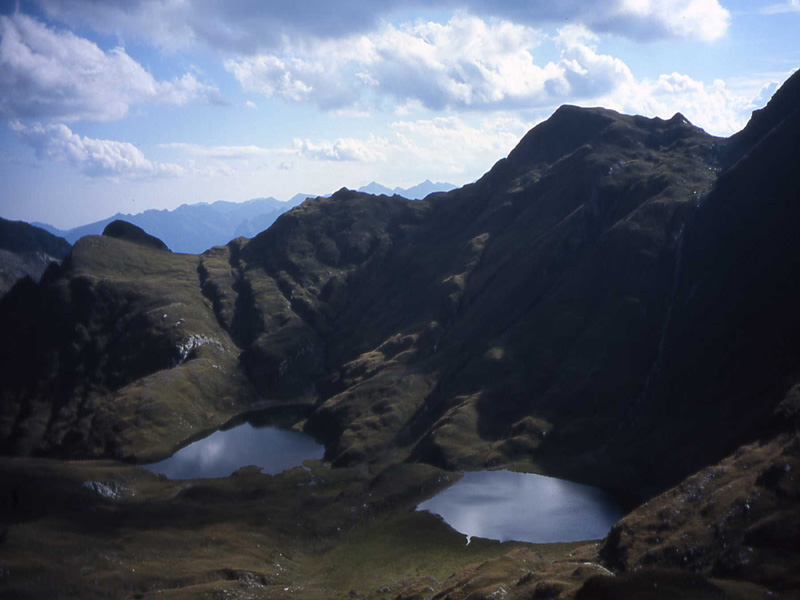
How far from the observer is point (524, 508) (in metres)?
130

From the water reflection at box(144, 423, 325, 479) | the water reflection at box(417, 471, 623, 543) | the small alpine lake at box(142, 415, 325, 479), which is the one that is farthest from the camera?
the water reflection at box(144, 423, 325, 479)

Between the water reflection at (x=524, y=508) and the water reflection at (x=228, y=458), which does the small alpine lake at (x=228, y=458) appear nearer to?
the water reflection at (x=228, y=458)

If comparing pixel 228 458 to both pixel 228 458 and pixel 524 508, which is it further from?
pixel 524 508

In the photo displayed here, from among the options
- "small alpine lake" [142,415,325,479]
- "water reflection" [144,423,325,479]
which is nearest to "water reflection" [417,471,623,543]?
"small alpine lake" [142,415,325,479]

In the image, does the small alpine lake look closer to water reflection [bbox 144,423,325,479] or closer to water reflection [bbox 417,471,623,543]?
water reflection [bbox 144,423,325,479]

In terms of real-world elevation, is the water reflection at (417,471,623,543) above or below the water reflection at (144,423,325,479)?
below

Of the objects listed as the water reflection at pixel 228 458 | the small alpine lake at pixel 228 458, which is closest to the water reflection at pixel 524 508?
the small alpine lake at pixel 228 458

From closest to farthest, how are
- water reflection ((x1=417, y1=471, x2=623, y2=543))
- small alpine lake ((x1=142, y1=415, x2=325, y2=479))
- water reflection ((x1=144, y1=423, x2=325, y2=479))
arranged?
water reflection ((x1=417, y1=471, x2=623, y2=543)) → small alpine lake ((x1=142, y1=415, x2=325, y2=479)) → water reflection ((x1=144, y1=423, x2=325, y2=479))

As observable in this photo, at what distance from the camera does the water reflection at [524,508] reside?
117m

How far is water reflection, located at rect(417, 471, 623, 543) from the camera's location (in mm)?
117125

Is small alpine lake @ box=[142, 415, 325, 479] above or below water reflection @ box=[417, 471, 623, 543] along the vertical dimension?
above

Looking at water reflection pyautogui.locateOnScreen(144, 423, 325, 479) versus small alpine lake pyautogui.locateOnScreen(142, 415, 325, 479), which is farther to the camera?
water reflection pyautogui.locateOnScreen(144, 423, 325, 479)

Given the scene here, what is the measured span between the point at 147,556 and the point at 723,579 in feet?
292

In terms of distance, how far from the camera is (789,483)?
71750mm
